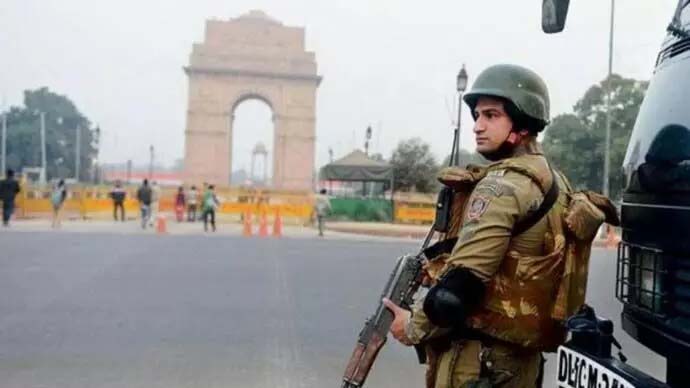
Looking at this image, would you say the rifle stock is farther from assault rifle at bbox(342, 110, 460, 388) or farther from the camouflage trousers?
the camouflage trousers

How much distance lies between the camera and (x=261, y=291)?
34.2 ft

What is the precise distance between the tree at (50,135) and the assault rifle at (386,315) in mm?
87634

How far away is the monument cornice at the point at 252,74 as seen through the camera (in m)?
67.7

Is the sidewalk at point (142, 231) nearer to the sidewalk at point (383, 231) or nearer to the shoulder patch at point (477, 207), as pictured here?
the sidewalk at point (383, 231)

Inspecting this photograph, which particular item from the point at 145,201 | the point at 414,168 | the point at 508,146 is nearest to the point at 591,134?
the point at 145,201

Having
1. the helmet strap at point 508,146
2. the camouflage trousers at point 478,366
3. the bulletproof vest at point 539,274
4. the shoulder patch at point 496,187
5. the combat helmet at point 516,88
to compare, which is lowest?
the camouflage trousers at point 478,366

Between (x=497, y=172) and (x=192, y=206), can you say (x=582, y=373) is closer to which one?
(x=497, y=172)

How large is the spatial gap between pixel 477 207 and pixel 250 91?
68.9m

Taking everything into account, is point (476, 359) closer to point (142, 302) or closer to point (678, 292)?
point (678, 292)

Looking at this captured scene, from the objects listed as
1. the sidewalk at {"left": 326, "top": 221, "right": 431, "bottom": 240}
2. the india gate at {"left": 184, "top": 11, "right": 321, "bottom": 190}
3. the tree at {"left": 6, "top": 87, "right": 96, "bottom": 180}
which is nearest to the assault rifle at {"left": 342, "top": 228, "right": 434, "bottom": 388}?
the sidewalk at {"left": 326, "top": 221, "right": 431, "bottom": 240}

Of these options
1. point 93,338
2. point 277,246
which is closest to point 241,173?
point 277,246

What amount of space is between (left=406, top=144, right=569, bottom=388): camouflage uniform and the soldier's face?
0.35 ft

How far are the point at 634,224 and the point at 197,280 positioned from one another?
893 cm

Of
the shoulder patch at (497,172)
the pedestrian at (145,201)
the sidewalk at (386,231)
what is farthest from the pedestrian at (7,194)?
the shoulder patch at (497,172)
